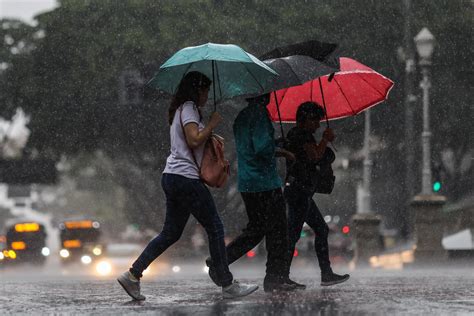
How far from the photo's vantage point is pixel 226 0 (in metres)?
37.6

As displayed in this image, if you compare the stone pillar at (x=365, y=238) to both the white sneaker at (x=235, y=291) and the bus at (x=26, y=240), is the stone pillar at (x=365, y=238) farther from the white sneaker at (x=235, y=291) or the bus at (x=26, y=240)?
the white sneaker at (x=235, y=291)

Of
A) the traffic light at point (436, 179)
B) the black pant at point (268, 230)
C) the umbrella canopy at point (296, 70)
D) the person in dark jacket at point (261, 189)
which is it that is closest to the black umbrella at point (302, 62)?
the umbrella canopy at point (296, 70)

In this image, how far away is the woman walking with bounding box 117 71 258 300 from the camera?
9.24 m

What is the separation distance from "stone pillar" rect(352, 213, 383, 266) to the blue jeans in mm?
24873

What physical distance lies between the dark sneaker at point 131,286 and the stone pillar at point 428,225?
58.7ft

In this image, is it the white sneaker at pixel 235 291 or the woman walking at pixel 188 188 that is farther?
the white sneaker at pixel 235 291

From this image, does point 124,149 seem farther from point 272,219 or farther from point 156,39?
point 272,219

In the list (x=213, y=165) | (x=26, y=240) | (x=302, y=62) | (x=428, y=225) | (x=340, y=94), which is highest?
(x=26, y=240)

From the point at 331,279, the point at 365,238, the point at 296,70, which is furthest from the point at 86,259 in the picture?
the point at 296,70

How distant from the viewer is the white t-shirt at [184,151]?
9.25 meters

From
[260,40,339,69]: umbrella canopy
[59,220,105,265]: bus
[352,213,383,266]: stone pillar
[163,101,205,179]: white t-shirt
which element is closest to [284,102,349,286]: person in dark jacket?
[260,40,339,69]: umbrella canopy

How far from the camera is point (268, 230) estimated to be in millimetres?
10172

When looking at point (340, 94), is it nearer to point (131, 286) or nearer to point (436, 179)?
point (131, 286)

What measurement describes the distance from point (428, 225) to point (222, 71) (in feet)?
56.2
